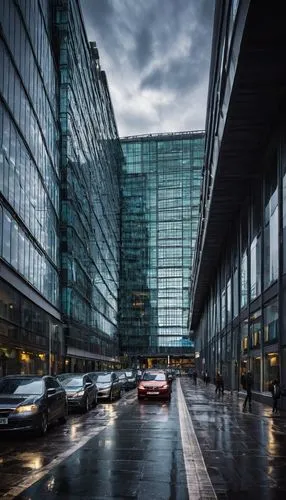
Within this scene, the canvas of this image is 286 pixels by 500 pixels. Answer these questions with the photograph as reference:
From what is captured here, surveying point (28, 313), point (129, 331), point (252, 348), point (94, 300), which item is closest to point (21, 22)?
point (28, 313)

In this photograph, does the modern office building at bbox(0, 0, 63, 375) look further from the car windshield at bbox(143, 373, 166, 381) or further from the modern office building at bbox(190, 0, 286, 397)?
the modern office building at bbox(190, 0, 286, 397)

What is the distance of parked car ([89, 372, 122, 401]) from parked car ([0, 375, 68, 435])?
13092 mm

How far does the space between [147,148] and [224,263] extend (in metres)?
110

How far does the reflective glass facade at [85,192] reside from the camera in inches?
2329

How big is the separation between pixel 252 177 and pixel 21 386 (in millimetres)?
20248

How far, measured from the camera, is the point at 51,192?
51875 mm

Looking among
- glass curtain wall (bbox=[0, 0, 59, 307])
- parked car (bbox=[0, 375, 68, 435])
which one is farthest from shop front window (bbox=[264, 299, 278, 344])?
glass curtain wall (bbox=[0, 0, 59, 307])

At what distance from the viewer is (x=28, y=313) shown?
1615 inches

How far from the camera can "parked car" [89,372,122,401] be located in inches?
1257

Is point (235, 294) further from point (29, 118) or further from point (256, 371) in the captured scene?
point (29, 118)

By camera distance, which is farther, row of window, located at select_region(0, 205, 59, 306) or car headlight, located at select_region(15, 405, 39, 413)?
row of window, located at select_region(0, 205, 59, 306)

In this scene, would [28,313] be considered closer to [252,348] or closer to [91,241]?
[252,348]

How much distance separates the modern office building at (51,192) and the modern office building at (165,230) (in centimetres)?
6107

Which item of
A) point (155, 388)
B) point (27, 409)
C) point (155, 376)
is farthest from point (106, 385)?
point (27, 409)
